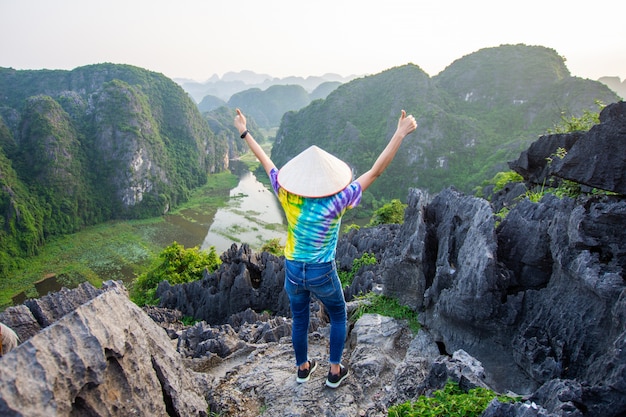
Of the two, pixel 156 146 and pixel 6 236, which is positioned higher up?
pixel 156 146

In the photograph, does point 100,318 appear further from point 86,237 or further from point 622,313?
point 86,237

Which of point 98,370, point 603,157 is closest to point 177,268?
point 98,370

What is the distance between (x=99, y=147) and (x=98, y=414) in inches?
2521

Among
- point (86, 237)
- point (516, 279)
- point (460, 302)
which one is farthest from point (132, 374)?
point (86, 237)

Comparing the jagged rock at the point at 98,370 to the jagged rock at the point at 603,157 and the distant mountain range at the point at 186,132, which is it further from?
the distant mountain range at the point at 186,132

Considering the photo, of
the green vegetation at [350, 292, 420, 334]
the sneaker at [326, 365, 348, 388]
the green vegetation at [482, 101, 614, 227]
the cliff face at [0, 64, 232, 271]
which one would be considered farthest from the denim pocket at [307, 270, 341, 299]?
the cliff face at [0, 64, 232, 271]

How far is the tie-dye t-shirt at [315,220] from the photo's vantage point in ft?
9.75

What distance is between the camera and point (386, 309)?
5.83m

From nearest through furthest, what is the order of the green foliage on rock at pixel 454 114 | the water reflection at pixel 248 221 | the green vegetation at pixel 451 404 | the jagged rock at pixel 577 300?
the green vegetation at pixel 451 404
the jagged rock at pixel 577 300
the water reflection at pixel 248 221
the green foliage on rock at pixel 454 114

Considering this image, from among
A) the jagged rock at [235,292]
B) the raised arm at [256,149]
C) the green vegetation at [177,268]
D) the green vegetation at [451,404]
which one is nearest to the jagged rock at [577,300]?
the green vegetation at [451,404]

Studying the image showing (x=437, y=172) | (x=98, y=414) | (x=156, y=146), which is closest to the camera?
(x=98, y=414)

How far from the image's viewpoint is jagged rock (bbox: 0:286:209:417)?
1992 mm

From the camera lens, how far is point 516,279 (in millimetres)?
4770

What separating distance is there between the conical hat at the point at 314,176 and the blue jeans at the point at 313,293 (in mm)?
626
